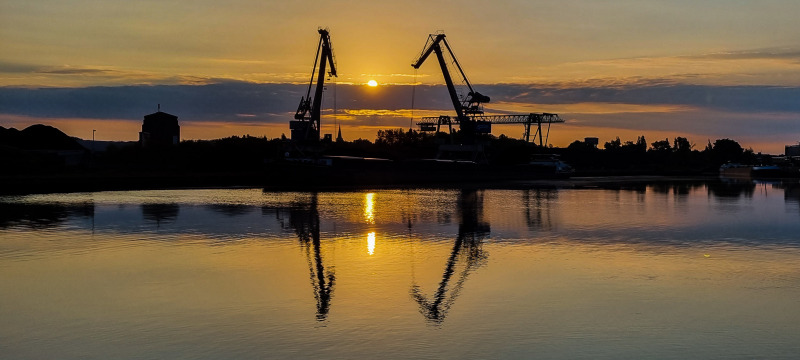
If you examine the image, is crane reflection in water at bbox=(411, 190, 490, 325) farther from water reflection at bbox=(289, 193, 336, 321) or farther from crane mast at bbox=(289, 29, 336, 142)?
crane mast at bbox=(289, 29, 336, 142)

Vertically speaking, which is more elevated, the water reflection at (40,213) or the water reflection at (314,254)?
the water reflection at (40,213)

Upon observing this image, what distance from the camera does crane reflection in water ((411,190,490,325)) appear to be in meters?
13.6

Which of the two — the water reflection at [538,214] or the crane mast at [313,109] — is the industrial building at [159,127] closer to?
the crane mast at [313,109]

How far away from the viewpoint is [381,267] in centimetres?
1803

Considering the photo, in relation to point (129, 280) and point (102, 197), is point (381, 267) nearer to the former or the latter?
point (129, 280)

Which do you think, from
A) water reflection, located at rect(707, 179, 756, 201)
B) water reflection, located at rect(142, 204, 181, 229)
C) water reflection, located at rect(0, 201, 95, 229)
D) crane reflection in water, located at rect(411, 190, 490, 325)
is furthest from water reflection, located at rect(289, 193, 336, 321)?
water reflection, located at rect(707, 179, 756, 201)

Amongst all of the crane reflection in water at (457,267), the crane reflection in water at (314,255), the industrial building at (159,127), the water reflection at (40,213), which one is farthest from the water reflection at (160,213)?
the industrial building at (159,127)

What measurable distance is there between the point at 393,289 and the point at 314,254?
211 inches

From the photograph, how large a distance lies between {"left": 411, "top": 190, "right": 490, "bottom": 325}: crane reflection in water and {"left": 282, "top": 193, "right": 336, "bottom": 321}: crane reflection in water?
164 centimetres

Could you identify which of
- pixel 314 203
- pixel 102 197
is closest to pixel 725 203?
pixel 314 203

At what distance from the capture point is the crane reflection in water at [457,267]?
1357cm

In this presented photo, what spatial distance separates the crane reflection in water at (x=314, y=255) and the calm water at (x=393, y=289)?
80 millimetres

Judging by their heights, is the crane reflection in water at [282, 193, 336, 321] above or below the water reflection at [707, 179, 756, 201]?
below

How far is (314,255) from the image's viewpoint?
65.5ft
